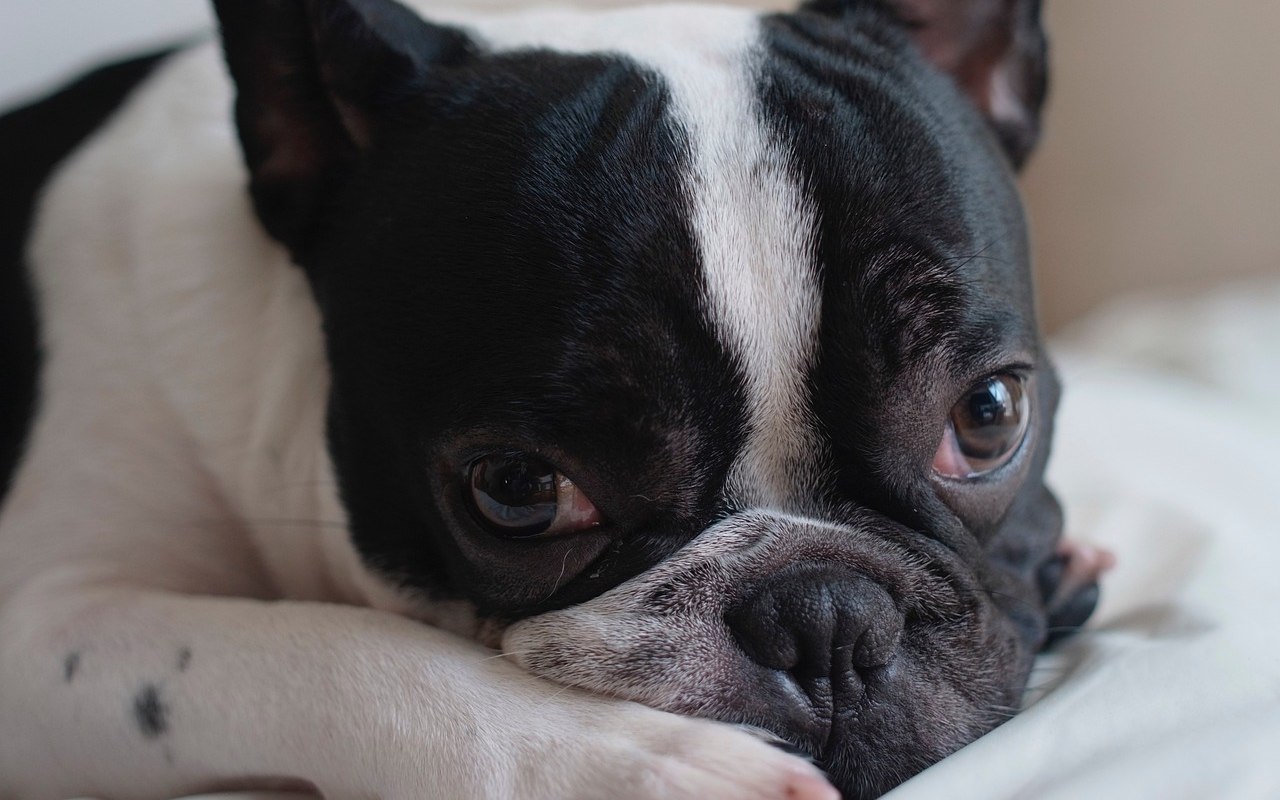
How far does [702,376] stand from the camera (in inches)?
62.3

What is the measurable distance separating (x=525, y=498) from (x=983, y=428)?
0.67 m

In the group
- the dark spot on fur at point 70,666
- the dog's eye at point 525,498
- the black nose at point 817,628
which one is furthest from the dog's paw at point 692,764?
the dark spot on fur at point 70,666

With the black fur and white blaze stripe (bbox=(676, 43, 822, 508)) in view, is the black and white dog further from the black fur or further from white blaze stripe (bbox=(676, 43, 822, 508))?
the black fur

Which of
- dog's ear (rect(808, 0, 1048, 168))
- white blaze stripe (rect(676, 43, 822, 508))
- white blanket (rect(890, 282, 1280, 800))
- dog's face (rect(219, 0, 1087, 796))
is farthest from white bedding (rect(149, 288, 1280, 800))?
dog's ear (rect(808, 0, 1048, 168))

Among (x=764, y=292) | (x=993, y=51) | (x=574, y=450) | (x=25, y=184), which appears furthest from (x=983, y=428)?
(x=25, y=184)

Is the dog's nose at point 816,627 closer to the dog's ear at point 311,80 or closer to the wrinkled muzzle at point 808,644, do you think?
the wrinkled muzzle at point 808,644

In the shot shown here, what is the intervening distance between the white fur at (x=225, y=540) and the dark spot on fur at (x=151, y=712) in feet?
0.04

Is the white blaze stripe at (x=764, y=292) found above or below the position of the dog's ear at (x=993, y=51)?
below

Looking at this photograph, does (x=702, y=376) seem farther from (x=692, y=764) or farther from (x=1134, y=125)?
(x=1134, y=125)

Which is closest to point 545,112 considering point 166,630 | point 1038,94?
point 166,630

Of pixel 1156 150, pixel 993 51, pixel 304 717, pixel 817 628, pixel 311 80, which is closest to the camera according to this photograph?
pixel 817 628

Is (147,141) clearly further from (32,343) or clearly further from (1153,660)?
(1153,660)

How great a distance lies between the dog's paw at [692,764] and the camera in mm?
1351

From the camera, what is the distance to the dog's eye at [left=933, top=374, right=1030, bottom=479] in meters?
1.75
